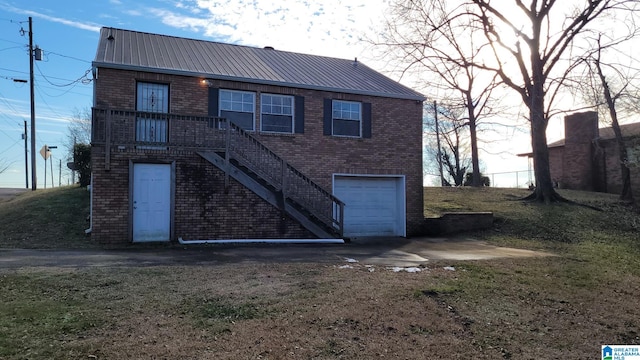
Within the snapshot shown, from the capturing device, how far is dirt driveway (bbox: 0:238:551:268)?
8711 millimetres

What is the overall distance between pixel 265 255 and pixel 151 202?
167 inches

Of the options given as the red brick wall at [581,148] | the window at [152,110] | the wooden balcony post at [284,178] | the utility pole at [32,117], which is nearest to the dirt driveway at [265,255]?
the wooden balcony post at [284,178]

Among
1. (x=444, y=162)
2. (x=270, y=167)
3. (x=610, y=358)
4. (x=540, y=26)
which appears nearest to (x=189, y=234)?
(x=270, y=167)

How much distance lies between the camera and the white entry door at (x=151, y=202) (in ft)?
40.5

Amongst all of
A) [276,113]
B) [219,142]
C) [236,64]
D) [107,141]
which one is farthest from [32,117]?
[219,142]

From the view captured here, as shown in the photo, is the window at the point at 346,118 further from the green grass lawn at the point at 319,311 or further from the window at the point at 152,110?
the green grass lawn at the point at 319,311

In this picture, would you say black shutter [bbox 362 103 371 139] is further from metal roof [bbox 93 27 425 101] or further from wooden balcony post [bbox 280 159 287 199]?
wooden balcony post [bbox 280 159 287 199]

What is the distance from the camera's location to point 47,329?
4.67 metres

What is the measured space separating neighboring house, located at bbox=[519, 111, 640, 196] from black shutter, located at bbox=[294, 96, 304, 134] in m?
21.9

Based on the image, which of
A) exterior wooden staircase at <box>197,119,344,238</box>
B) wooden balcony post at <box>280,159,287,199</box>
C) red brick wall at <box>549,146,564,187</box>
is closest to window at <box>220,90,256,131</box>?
exterior wooden staircase at <box>197,119,344,238</box>

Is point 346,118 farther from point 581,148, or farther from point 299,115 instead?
point 581,148

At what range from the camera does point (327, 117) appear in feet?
50.3

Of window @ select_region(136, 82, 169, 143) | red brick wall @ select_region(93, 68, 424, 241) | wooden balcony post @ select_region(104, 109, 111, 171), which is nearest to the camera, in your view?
wooden balcony post @ select_region(104, 109, 111, 171)

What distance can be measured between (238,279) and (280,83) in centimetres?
869
